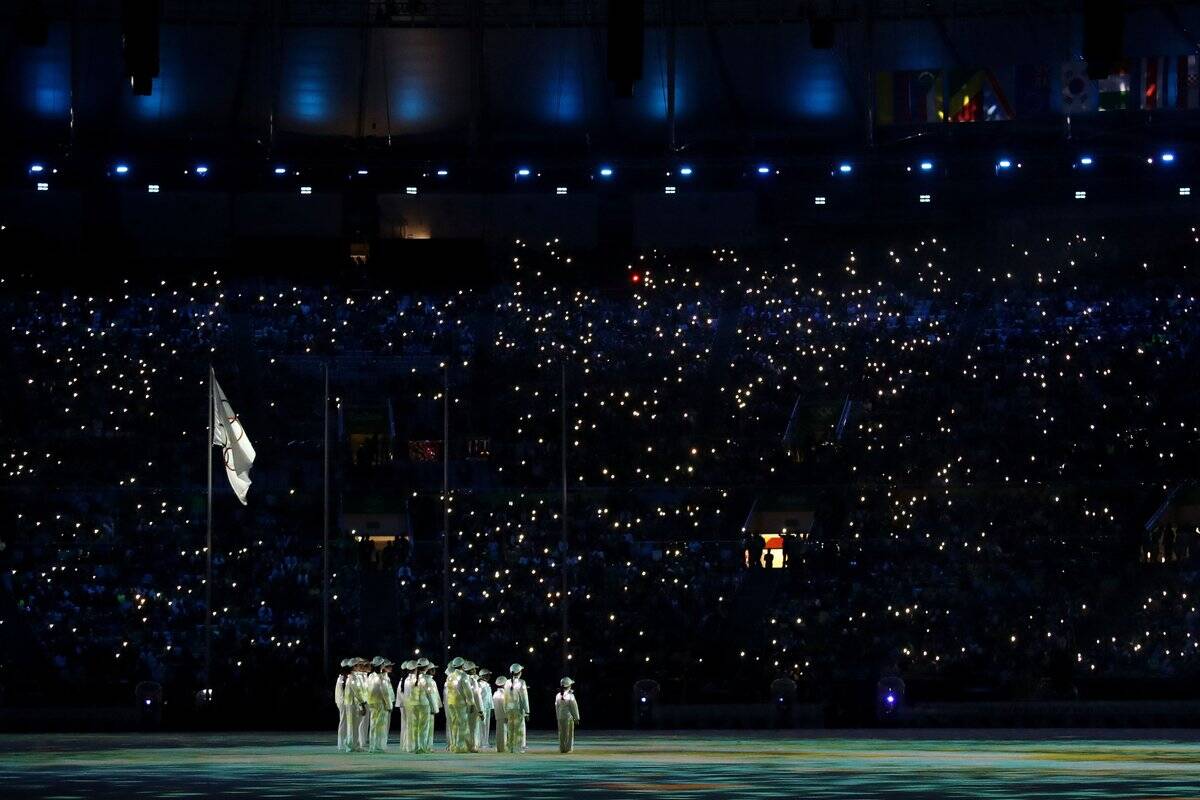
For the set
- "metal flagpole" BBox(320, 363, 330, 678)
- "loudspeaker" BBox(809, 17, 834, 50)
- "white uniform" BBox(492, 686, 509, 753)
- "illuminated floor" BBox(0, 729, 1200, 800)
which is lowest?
"illuminated floor" BBox(0, 729, 1200, 800)

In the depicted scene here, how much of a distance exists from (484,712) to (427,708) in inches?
39.1

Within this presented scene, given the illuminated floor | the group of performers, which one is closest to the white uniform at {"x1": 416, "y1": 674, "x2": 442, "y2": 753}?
the group of performers

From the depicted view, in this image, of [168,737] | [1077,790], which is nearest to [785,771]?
[1077,790]

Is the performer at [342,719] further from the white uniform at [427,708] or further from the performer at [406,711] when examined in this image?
the white uniform at [427,708]

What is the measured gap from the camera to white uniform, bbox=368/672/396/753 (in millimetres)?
31656

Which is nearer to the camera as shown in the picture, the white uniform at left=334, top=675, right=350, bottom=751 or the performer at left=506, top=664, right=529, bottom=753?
the performer at left=506, top=664, right=529, bottom=753

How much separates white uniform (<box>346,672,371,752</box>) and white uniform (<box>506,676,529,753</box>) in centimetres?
226

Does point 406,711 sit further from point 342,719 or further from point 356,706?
point 342,719

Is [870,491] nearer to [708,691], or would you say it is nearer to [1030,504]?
[1030,504]

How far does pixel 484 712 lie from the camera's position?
3169 centimetres

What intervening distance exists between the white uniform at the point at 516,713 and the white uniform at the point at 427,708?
1.10m

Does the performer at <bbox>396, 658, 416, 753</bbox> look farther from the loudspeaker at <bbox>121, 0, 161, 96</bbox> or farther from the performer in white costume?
the loudspeaker at <bbox>121, 0, 161, 96</bbox>

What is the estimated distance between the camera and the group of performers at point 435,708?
31.1 metres

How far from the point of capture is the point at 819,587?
45406 mm
